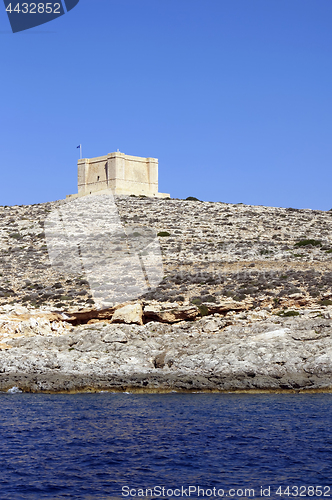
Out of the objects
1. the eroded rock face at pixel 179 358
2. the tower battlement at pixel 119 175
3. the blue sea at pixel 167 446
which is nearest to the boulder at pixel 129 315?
the eroded rock face at pixel 179 358

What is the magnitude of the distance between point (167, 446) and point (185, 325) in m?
15.1

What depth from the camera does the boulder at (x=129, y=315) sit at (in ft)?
103

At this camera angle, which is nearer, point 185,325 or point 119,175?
point 185,325

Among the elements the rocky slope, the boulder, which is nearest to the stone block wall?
the rocky slope

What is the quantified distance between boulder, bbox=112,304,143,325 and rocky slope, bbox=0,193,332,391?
6 cm

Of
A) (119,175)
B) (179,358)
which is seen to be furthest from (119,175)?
(179,358)

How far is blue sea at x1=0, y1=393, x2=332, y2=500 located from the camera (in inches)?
499

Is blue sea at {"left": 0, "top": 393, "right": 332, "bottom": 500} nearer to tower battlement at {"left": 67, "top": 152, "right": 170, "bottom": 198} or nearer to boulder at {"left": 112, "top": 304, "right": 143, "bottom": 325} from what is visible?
boulder at {"left": 112, "top": 304, "right": 143, "bottom": 325}

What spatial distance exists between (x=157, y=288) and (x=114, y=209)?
31.4 metres

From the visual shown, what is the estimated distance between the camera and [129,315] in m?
31.4
